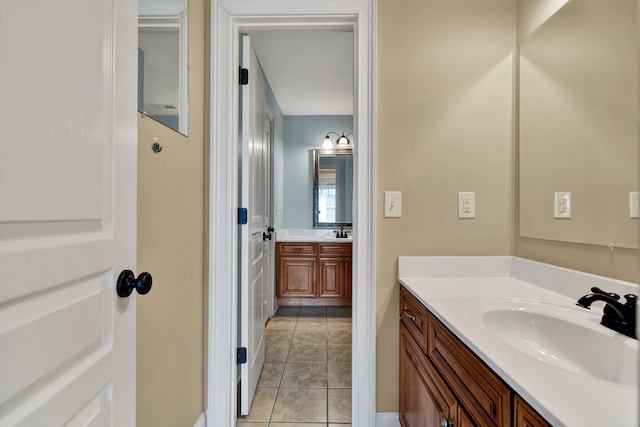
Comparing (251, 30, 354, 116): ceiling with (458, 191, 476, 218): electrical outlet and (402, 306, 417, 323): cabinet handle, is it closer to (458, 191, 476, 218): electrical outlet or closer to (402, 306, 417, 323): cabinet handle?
(458, 191, 476, 218): electrical outlet

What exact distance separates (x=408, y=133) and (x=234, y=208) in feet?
3.15

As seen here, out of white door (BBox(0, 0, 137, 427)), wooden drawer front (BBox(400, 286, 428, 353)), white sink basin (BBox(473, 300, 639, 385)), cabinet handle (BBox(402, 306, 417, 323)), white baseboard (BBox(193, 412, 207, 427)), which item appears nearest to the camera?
white door (BBox(0, 0, 137, 427))

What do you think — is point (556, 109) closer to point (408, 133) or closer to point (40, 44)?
point (408, 133)

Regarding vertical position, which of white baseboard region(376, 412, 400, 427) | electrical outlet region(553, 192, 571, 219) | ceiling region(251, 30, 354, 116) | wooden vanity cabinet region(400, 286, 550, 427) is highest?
ceiling region(251, 30, 354, 116)

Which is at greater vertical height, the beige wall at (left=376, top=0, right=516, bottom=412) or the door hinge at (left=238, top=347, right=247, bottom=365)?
the beige wall at (left=376, top=0, right=516, bottom=412)

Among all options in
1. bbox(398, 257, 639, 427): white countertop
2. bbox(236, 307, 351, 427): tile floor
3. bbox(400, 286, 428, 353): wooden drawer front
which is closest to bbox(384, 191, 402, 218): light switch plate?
bbox(398, 257, 639, 427): white countertop

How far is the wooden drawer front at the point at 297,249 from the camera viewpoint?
3.27m

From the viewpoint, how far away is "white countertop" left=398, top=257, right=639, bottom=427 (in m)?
0.48

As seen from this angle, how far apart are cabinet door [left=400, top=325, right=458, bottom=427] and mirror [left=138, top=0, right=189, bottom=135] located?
51.3 inches

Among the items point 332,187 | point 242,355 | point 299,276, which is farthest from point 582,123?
point 332,187

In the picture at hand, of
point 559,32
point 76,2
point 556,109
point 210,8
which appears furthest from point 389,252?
point 210,8

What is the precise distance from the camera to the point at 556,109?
123cm

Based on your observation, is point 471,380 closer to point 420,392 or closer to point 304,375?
point 420,392

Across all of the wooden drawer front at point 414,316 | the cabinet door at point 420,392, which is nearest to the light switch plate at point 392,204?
the wooden drawer front at point 414,316
